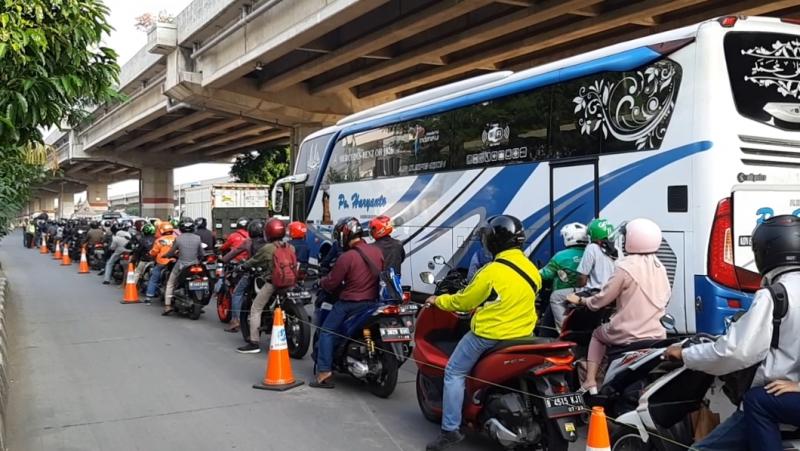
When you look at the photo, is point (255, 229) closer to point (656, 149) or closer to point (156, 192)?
point (656, 149)

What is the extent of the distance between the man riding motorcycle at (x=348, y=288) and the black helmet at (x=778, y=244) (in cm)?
404

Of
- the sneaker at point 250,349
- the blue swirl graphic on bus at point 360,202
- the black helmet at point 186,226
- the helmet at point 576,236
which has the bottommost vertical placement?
the sneaker at point 250,349

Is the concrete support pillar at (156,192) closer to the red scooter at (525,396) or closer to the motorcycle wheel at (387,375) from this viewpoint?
the motorcycle wheel at (387,375)

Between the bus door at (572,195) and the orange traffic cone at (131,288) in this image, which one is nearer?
the bus door at (572,195)

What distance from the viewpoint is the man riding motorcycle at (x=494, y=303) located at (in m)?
4.69

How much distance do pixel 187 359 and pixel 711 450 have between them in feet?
21.2

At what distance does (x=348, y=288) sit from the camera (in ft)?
22.1

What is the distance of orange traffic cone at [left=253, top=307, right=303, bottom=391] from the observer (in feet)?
22.4

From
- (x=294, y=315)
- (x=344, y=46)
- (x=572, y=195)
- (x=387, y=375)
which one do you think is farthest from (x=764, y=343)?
(x=344, y=46)

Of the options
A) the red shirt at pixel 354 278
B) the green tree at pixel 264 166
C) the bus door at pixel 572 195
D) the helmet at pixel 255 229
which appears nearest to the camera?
the red shirt at pixel 354 278

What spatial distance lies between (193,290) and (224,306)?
0.72 m

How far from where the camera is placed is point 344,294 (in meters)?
6.74

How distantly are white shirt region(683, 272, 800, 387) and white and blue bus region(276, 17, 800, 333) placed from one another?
384 cm

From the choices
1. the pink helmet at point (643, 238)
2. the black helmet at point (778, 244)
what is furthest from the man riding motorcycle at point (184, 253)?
the black helmet at point (778, 244)
